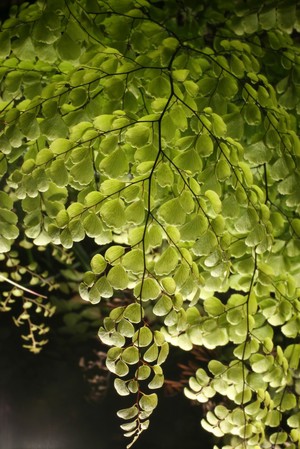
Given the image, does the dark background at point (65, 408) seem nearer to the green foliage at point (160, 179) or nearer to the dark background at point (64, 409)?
the dark background at point (64, 409)

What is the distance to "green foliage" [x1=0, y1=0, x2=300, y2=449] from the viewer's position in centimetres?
72

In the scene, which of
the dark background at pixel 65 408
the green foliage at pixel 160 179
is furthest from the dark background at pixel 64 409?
the green foliage at pixel 160 179

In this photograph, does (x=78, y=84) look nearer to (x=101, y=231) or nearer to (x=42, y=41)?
(x=42, y=41)

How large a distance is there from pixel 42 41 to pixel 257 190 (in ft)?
1.25

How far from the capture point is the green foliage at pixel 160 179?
718 millimetres

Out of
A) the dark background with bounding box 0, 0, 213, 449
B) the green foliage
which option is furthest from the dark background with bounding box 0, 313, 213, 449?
the green foliage

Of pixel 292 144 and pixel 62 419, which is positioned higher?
pixel 292 144

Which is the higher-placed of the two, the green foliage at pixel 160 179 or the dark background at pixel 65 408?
the green foliage at pixel 160 179

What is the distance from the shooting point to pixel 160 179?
2.36ft

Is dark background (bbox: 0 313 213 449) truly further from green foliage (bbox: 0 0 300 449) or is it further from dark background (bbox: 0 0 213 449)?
green foliage (bbox: 0 0 300 449)

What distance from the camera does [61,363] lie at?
1.19 m

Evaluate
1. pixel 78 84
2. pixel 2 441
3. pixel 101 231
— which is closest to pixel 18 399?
pixel 2 441

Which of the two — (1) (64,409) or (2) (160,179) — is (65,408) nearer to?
(1) (64,409)

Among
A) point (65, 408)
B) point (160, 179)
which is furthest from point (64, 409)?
point (160, 179)
